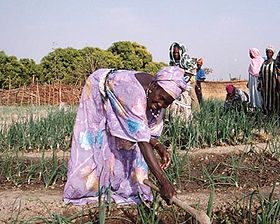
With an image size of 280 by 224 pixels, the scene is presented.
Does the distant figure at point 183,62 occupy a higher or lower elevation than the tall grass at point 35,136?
higher

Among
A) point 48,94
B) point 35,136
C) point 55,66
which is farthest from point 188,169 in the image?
point 55,66

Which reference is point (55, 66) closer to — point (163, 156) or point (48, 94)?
point (48, 94)

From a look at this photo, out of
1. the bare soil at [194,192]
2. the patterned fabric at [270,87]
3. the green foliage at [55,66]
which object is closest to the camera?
→ the bare soil at [194,192]

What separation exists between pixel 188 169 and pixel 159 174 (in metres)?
1.43

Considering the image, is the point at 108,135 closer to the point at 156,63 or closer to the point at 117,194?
the point at 117,194

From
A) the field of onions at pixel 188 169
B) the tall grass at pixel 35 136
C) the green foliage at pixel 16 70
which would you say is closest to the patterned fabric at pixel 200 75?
the field of onions at pixel 188 169

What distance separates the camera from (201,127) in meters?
5.28

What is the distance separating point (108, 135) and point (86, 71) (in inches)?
561

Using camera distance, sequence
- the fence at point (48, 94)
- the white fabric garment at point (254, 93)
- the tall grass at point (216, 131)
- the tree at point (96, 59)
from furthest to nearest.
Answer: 1. the tree at point (96, 59)
2. the fence at point (48, 94)
3. the white fabric garment at point (254, 93)
4. the tall grass at point (216, 131)

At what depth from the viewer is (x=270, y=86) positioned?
685 cm

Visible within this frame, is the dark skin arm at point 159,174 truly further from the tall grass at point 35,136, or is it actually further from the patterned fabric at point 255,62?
the patterned fabric at point 255,62

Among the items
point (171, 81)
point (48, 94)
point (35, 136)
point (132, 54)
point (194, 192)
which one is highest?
point (132, 54)

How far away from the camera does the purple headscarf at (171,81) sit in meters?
2.44

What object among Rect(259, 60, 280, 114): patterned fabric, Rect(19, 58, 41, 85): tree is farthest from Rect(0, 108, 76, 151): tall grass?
Rect(19, 58, 41, 85): tree
